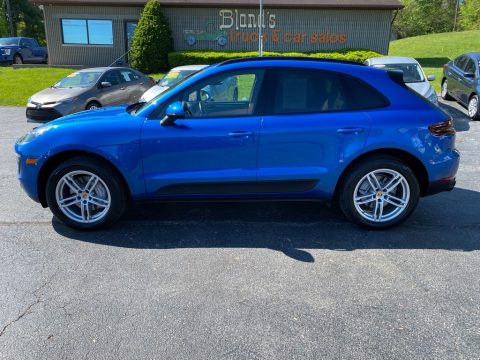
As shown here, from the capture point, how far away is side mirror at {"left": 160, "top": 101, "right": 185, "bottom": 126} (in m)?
4.04

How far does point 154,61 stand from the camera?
2045cm

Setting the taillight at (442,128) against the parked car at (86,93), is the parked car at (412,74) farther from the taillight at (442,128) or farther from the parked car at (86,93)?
the parked car at (86,93)

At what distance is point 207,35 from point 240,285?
808 inches

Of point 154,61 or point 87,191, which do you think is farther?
point 154,61

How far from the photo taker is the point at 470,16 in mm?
49125

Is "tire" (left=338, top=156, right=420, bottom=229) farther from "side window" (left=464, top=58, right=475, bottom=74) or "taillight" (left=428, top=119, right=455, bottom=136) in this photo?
"side window" (left=464, top=58, right=475, bottom=74)

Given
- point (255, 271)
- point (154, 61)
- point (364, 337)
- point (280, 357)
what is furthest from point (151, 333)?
point (154, 61)

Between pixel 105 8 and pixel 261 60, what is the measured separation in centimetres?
2005

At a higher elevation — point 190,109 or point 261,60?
point 261,60

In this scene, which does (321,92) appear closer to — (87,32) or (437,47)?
(87,32)

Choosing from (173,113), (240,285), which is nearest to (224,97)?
(173,113)

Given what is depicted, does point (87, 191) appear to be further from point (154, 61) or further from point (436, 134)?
point (154, 61)

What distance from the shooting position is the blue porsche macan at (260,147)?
416cm

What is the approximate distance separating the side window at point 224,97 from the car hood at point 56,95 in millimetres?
7358
